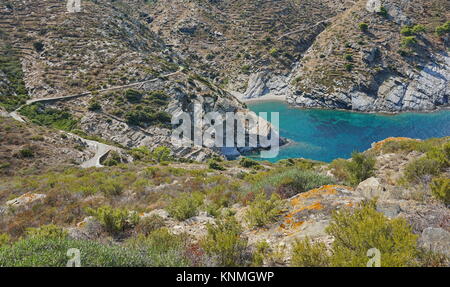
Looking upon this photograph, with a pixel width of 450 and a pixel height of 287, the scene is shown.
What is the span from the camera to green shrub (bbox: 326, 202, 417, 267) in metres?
3.35

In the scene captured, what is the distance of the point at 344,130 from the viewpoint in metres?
54.1

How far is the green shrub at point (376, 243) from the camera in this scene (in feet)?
11.0

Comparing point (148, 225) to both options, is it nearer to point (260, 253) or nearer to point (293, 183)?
point (260, 253)

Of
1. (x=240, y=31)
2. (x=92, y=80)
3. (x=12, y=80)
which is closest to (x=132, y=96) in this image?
(x=92, y=80)

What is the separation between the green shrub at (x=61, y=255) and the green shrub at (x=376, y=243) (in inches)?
118

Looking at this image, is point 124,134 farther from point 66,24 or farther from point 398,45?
point 398,45

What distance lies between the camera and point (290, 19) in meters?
96.4

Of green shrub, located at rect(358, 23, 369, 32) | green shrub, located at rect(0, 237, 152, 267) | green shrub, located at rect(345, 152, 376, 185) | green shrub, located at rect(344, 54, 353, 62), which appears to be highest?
green shrub, located at rect(358, 23, 369, 32)

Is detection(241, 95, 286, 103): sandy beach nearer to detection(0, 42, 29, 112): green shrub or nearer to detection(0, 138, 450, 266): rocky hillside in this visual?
detection(0, 42, 29, 112): green shrub

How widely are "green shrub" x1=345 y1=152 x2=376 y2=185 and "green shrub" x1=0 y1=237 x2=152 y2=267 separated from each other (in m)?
8.51

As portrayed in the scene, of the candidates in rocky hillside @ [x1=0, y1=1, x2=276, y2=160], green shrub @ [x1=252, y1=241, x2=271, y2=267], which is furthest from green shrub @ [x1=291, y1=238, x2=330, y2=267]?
rocky hillside @ [x1=0, y1=1, x2=276, y2=160]

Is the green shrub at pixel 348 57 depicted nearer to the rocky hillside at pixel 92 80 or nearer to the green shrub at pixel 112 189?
the rocky hillside at pixel 92 80
